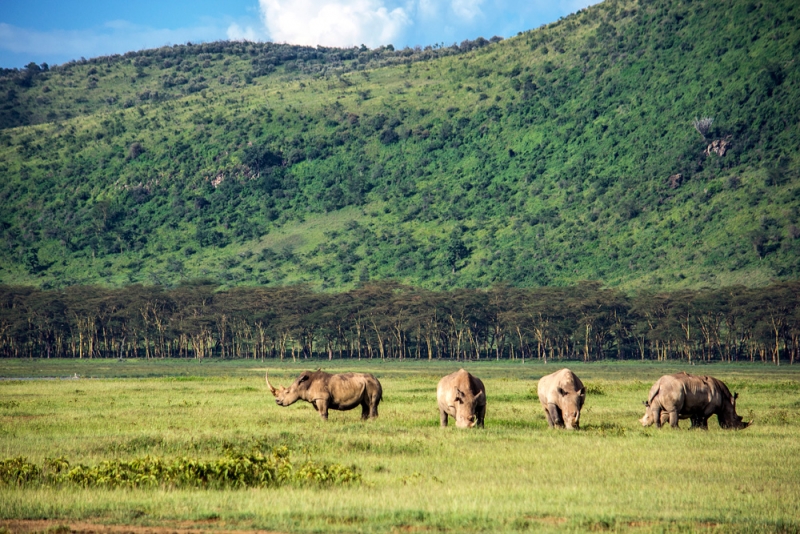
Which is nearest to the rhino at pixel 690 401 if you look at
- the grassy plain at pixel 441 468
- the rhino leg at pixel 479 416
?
the grassy plain at pixel 441 468

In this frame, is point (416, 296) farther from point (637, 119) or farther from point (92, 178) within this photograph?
point (92, 178)

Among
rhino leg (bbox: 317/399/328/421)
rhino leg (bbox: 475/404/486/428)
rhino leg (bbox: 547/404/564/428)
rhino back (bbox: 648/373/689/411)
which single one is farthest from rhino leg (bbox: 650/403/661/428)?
rhino leg (bbox: 317/399/328/421)

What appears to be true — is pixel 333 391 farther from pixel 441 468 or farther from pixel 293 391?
pixel 441 468

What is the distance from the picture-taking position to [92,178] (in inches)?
7825

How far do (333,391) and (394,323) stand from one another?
8616cm

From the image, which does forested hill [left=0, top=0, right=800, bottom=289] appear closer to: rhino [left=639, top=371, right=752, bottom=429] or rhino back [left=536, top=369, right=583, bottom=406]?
rhino [left=639, top=371, right=752, bottom=429]

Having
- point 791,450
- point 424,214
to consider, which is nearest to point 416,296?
point 424,214

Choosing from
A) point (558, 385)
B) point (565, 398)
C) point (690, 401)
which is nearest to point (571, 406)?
point (565, 398)

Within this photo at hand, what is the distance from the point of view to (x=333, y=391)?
26969 millimetres

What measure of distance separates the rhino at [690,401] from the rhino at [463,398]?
15.8 ft

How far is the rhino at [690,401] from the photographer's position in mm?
25109

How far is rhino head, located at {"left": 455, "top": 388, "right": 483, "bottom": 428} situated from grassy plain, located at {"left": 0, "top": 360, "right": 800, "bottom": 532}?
2.02 ft

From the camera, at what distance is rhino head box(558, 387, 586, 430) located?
2509 cm

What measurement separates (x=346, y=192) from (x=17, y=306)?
84920 mm
